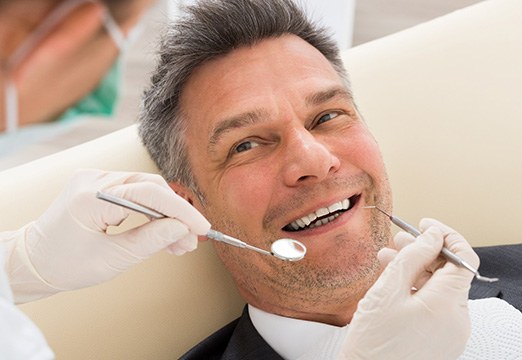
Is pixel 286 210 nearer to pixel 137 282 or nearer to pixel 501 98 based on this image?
pixel 137 282

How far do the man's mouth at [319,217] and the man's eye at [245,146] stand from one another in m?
0.18

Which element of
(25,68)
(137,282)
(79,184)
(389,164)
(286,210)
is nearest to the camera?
(25,68)

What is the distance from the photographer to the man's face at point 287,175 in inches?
62.6

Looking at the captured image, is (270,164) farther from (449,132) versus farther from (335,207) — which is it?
(449,132)

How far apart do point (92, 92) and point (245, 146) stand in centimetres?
88

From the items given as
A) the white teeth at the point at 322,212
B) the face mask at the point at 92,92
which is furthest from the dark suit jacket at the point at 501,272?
the face mask at the point at 92,92

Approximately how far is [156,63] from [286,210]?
0.48 metres

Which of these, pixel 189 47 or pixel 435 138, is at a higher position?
pixel 189 47

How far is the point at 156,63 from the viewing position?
1.80 meters

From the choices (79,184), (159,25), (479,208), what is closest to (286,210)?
(79,184)

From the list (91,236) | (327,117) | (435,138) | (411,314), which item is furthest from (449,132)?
(91,236)

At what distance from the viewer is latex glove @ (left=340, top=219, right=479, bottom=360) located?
4.25 ft

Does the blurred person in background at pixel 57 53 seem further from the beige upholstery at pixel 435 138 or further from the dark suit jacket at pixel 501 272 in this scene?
the dark suit jacket at pixel 501 272

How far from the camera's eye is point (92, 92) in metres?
0.81
